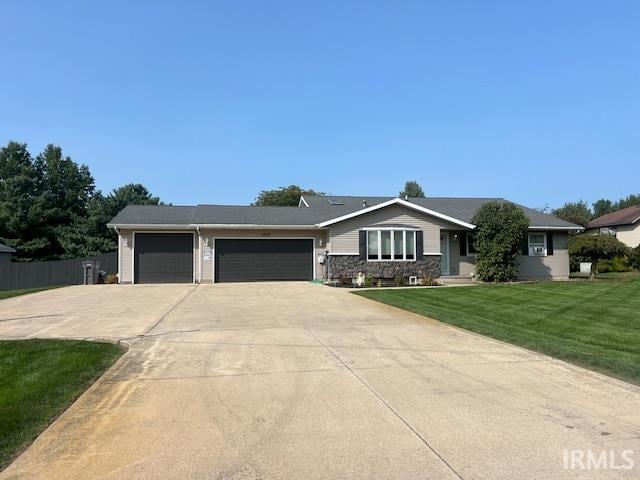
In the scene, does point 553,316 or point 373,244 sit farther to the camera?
point 373,244

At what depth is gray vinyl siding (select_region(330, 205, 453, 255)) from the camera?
76.3 feet

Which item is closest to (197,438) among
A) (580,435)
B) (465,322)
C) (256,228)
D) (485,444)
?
(485,444)

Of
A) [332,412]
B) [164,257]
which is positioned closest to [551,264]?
[164,257]

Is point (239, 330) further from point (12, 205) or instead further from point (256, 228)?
point (12, 205)

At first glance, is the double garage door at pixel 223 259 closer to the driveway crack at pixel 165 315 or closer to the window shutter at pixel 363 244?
the window shutter at pixel 363 244

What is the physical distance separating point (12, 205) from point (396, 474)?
148 ft

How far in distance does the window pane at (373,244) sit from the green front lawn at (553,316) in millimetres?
4180

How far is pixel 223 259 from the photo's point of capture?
973 inches

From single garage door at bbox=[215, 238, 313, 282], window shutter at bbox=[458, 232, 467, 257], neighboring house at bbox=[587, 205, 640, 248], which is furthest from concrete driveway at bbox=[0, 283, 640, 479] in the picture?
neighboring house at bbox=[587, 205, 640, 248]

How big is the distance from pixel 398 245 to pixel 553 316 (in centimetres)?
1185

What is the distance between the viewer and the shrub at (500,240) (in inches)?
877

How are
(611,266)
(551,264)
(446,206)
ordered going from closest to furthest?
(551,264) < (446,206) < (611,266)

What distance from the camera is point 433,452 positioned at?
4121 millimetres

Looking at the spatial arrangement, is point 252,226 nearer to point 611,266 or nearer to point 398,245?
point 398,245
